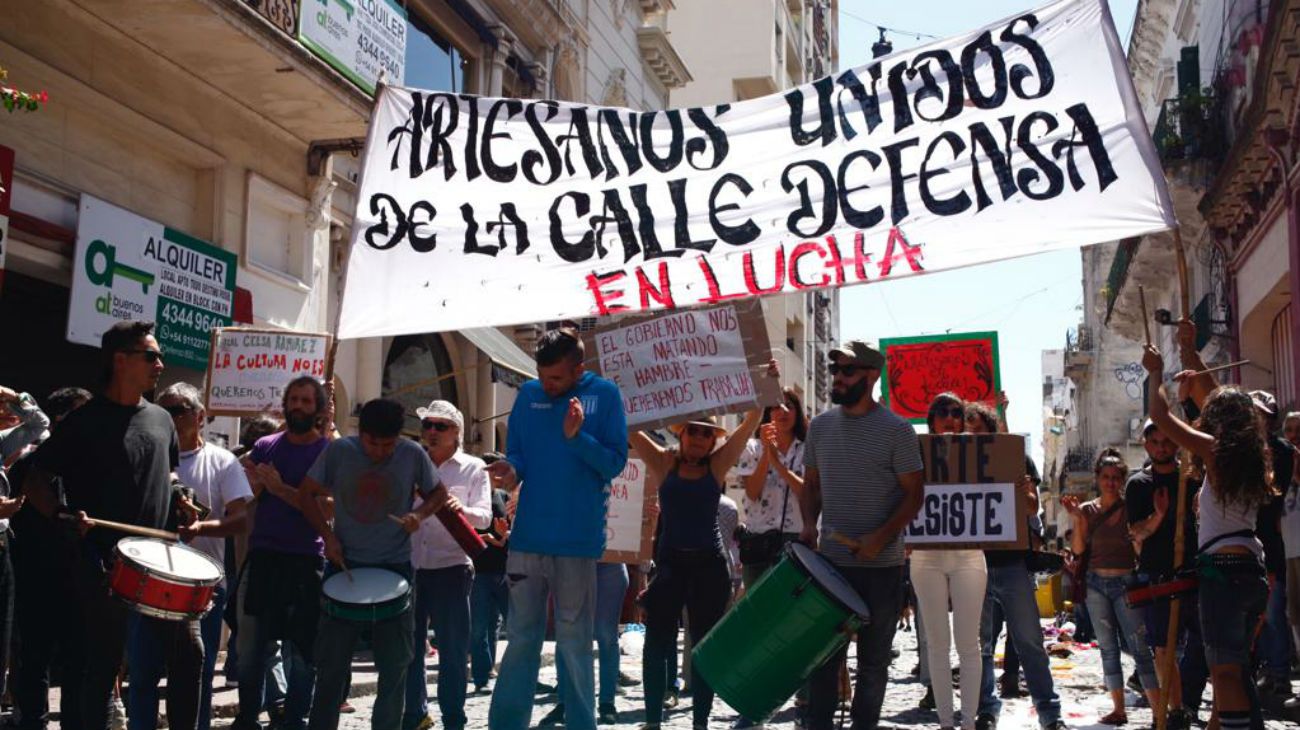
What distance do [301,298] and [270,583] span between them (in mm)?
10666

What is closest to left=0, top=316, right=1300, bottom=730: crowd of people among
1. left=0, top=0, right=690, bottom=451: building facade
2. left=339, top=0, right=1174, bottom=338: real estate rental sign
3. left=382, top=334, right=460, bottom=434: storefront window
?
left=339, top=0, right=1174, bottom=338: real estate rental sign

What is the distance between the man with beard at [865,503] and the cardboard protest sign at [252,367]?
546 centimetres

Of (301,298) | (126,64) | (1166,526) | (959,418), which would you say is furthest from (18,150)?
(1166,526)

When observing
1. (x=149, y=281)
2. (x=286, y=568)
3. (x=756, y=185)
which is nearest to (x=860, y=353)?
(x=756, y=185)

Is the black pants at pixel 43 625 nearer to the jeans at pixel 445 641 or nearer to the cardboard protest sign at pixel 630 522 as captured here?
the jeans at pixel 445 641

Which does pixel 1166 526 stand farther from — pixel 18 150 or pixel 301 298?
pixel 301 298

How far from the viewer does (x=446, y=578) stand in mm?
8352

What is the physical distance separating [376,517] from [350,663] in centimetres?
66

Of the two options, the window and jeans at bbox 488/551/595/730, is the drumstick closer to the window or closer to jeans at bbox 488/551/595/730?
jeans at bbox 488/551/595/730

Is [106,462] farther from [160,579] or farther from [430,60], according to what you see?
[430,60]

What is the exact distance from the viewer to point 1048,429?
321ft

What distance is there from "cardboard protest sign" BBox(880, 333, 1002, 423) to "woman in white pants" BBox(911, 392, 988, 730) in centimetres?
677

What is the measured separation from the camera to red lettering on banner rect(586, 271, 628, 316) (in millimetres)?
7785

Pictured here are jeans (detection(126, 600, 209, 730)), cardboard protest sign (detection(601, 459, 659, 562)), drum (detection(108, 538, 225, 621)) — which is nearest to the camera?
drum (detection(108, 538, 225, 621))
